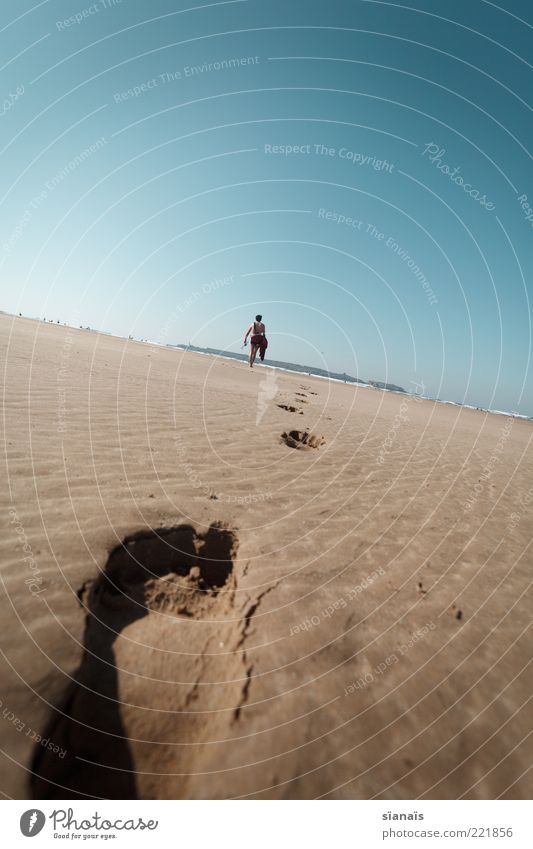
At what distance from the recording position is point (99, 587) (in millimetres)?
3209

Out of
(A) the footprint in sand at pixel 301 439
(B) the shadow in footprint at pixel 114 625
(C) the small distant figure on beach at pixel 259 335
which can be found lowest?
(B) the shadow in footprint at pixel 114 625

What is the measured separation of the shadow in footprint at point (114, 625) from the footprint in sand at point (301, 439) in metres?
4.14

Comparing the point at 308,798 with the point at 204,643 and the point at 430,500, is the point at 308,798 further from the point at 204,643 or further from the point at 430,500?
the point at 430,500

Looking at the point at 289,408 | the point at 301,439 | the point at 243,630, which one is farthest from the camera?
the point at 289,408

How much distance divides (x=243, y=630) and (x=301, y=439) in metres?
6.01

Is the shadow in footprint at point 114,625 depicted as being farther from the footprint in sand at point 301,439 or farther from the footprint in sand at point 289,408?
the footprint in sand at point 289,408

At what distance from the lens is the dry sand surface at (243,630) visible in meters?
2.23

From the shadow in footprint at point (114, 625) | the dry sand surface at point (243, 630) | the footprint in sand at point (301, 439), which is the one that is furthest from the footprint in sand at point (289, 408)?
the shadow in footprint at point (114, 625)

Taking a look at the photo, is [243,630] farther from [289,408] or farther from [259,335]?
[259,335]

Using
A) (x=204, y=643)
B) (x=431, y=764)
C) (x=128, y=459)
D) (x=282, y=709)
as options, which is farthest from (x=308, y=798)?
(x=128, y=459)

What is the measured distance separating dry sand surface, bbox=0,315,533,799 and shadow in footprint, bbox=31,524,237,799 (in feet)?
0.04

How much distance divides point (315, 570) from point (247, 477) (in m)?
2.24

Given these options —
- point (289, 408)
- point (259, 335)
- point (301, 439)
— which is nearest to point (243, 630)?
point (301, 439)

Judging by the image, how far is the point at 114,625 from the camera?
118 inches
